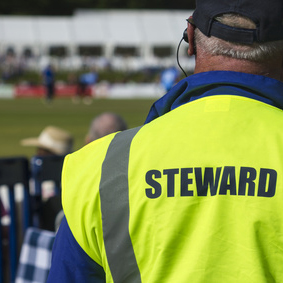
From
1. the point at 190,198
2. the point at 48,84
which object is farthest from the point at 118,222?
the point at 48,84

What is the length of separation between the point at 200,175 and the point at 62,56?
61794 mm

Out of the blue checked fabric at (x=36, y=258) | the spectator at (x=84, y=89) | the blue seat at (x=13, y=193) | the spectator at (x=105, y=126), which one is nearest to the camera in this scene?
the blue checked fabric at (x=36, y=258)

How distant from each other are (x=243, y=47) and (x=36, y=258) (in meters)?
2.53

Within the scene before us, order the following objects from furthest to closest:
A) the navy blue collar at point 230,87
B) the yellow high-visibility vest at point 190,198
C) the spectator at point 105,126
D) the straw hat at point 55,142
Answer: the straw hat at point 55,142
the spectator at point 105,126
the navy blue collar at point 230,87
the yellow high-visibility vest at point 190,198

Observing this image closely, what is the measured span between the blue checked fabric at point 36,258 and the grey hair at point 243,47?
7.74ft

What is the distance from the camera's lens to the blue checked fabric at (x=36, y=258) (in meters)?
3.88

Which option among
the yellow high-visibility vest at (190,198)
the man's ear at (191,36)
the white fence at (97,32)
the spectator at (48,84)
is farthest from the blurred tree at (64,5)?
the yellow high-visibility vest at (190,198)

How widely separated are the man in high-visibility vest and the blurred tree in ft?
265

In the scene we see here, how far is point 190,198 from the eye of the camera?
5.44 feet

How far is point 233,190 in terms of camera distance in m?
1.64

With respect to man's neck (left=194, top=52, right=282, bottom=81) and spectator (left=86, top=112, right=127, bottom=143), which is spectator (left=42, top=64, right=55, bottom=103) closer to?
spectator (left=86, top=112, right=127, bottom=143)

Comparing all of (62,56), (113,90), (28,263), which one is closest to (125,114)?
(113,90)

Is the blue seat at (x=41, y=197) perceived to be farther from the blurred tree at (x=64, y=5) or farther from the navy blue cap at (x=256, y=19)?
the blurred tree at (x=64, y=5)

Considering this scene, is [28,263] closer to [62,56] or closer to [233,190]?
[233,190]
